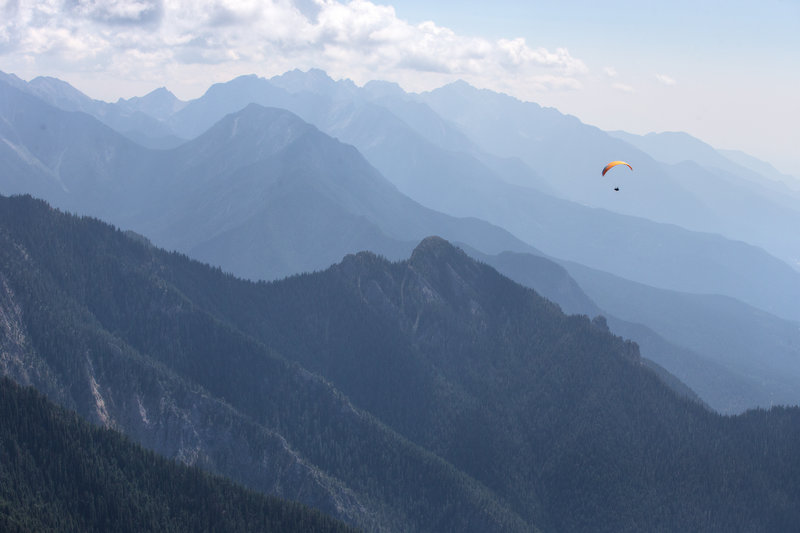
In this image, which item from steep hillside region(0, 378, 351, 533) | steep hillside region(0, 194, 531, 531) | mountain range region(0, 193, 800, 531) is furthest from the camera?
mountain range region(0, 193, 800, 531)

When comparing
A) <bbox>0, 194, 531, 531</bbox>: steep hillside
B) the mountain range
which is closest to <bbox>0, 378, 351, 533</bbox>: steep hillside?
<bbox>0, 194, 531, 531</bbox>: steep hillside

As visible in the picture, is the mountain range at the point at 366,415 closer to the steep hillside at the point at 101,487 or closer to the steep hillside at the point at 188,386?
the steep hillside at the point at 188,386

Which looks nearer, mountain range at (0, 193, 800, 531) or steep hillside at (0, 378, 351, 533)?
steep hillside at (0, 378, 351, 533)

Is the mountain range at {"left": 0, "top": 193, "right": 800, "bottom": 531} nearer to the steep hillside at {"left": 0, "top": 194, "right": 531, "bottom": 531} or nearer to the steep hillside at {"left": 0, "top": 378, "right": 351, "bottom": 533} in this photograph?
the steep hillside at {"left": 0, "top": 194, "right": 531, "bottom": 531}

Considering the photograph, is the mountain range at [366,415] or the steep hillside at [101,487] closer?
the steep hillside at [101,487]

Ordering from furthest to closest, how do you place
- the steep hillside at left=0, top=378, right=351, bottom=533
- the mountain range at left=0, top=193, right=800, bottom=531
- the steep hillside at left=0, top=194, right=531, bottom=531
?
1. the mountain range at left=0, top=193, right=800, bottom=531
2. the steep hillside at left=0, top=194, right=531, bottom=531
3. the steep hillside at left=0, top=378, right=351, bottom=533

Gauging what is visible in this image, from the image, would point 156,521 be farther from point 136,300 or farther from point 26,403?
point 136,300

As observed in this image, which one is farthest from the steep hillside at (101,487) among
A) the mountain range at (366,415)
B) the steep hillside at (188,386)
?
the mountain range at (366,415)

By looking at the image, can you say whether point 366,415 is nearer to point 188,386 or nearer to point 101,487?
point 188,386
